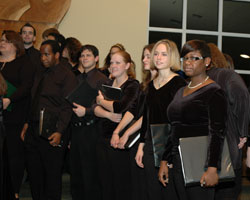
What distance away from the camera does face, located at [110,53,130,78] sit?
335cm

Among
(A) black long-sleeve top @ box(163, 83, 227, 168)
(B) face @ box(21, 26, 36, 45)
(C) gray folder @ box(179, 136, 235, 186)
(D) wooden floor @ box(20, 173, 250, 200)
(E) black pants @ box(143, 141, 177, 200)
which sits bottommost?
(D) wooden floor @ box(20, 173, 250, 200)

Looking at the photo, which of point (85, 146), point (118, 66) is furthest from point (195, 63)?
point (85, 146)

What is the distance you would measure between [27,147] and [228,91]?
1.99 meters

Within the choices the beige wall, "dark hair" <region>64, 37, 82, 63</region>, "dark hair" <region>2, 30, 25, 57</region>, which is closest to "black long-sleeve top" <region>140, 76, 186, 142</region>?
"dark hair" <region>2, 30, 25, 57</region>

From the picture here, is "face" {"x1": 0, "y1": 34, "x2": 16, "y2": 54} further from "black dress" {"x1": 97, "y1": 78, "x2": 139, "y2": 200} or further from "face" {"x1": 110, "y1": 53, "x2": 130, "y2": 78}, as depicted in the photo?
"black dress" {"x1": 97, "y1": 78, "x2": 139, "y2": 200}

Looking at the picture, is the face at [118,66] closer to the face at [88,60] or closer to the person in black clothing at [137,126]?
the person in black clothing at [137,126]

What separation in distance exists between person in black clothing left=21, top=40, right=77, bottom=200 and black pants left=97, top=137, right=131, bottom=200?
0.47m

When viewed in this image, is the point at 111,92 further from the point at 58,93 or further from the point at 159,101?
the point at 159,101

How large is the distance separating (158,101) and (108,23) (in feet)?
14.6

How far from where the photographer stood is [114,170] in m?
3.28

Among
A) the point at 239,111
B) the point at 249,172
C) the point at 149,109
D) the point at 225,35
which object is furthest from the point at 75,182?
the point at 225,35

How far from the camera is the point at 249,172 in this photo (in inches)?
216

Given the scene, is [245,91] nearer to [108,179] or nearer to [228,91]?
[228,91]

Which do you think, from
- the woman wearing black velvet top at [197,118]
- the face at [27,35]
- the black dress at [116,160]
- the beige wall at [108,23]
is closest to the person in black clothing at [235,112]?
the woman wearing black velvet top at [197,118]
